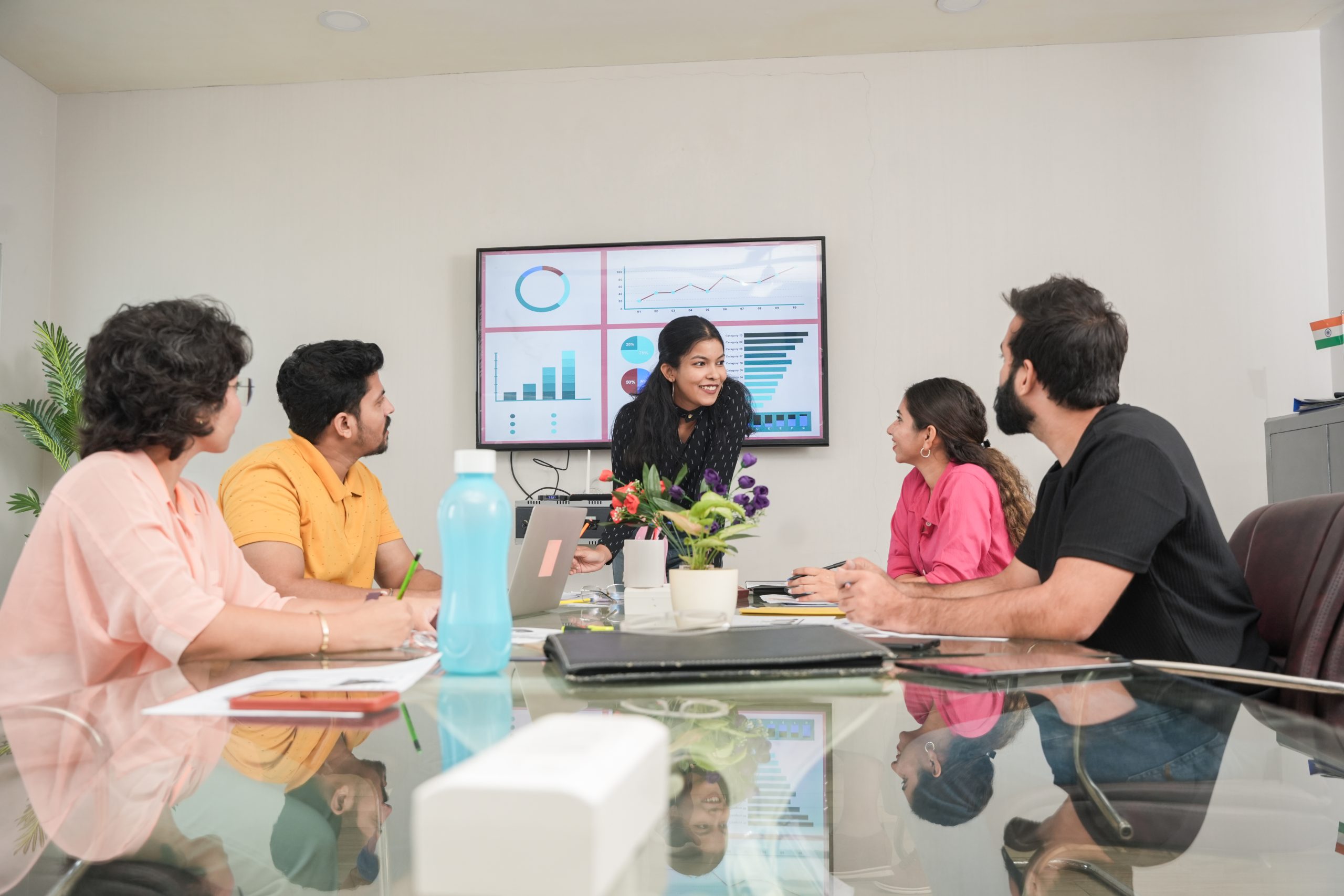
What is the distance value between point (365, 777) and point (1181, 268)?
4135 mm

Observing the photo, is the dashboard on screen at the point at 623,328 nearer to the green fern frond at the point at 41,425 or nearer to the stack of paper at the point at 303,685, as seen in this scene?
the green fern frond at the point at 41,425

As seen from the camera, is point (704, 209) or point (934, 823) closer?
point (934, 823)

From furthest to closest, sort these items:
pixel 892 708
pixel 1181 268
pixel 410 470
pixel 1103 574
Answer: pixel 410 470, pixel 1181 268, pixel 1103 574, pixel 892 708

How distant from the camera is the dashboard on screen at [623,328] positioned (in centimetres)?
400

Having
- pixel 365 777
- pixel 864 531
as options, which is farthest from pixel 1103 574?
pixel 864 531

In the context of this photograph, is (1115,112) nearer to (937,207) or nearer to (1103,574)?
(937,207)

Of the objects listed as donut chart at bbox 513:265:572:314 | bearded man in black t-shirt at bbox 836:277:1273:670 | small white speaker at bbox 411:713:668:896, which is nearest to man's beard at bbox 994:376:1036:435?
bearded man in black t-shirt at bbox 836:277:1273:670

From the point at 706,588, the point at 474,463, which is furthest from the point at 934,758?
the point at 706,588

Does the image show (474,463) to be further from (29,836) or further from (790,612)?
(790,612)

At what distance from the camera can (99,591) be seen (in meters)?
1.18

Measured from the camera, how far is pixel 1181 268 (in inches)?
155

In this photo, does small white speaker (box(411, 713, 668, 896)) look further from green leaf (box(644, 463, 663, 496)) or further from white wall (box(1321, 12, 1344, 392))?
white wall (box(1321, 12, 1344, 392))

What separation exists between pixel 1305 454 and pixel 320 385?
3.18 meters

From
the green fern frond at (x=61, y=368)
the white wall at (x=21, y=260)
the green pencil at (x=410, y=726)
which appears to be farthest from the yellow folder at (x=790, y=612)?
the white wall at (x=21, y=260)
